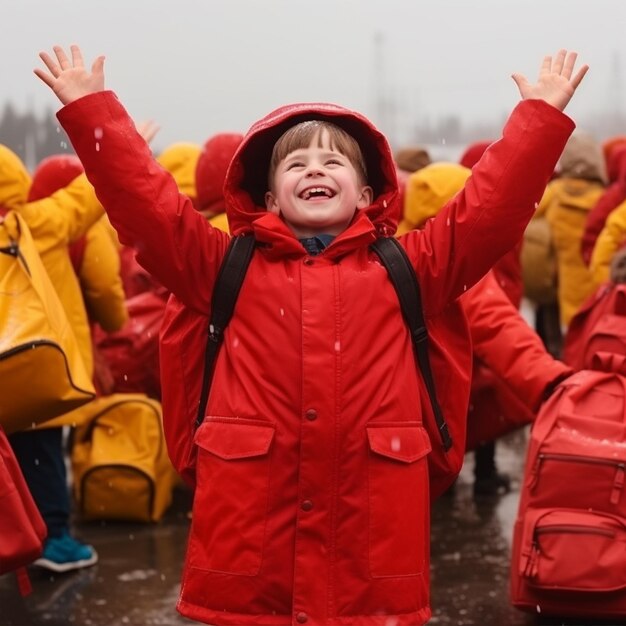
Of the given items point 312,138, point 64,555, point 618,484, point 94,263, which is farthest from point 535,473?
point 94,263

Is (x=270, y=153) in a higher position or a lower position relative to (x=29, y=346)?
higher

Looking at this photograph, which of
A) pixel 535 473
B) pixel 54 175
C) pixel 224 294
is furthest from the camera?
pixel 54 175

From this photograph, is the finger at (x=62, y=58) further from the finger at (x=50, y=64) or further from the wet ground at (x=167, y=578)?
the wet ground at (x=167, y=578)

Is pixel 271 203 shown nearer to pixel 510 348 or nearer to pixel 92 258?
pixel 510 348

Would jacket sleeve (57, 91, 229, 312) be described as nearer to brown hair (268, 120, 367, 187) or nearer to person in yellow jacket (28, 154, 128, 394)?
brown hair (268, 120, 367, 187)

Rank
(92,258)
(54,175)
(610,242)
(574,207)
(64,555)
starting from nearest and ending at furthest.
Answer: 1. (64,555)
2. (54,175)
3. (92,258)
4. (610,242)
5. (574,207)

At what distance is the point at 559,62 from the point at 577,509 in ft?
6.16

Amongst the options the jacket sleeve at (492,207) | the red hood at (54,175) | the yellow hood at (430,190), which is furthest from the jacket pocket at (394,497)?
the red hood at (54,175)

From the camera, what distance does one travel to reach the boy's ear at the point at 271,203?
3926mm

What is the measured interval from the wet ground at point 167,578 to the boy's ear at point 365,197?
6.79 feet

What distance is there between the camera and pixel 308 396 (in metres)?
3.58

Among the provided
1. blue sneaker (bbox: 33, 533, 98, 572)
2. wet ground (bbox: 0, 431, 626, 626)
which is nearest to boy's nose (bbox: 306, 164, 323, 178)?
wet ground (bbox: 0, 431, 626, 626)

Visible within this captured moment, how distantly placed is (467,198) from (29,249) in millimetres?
2296

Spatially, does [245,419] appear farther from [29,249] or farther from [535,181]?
[29,249]
